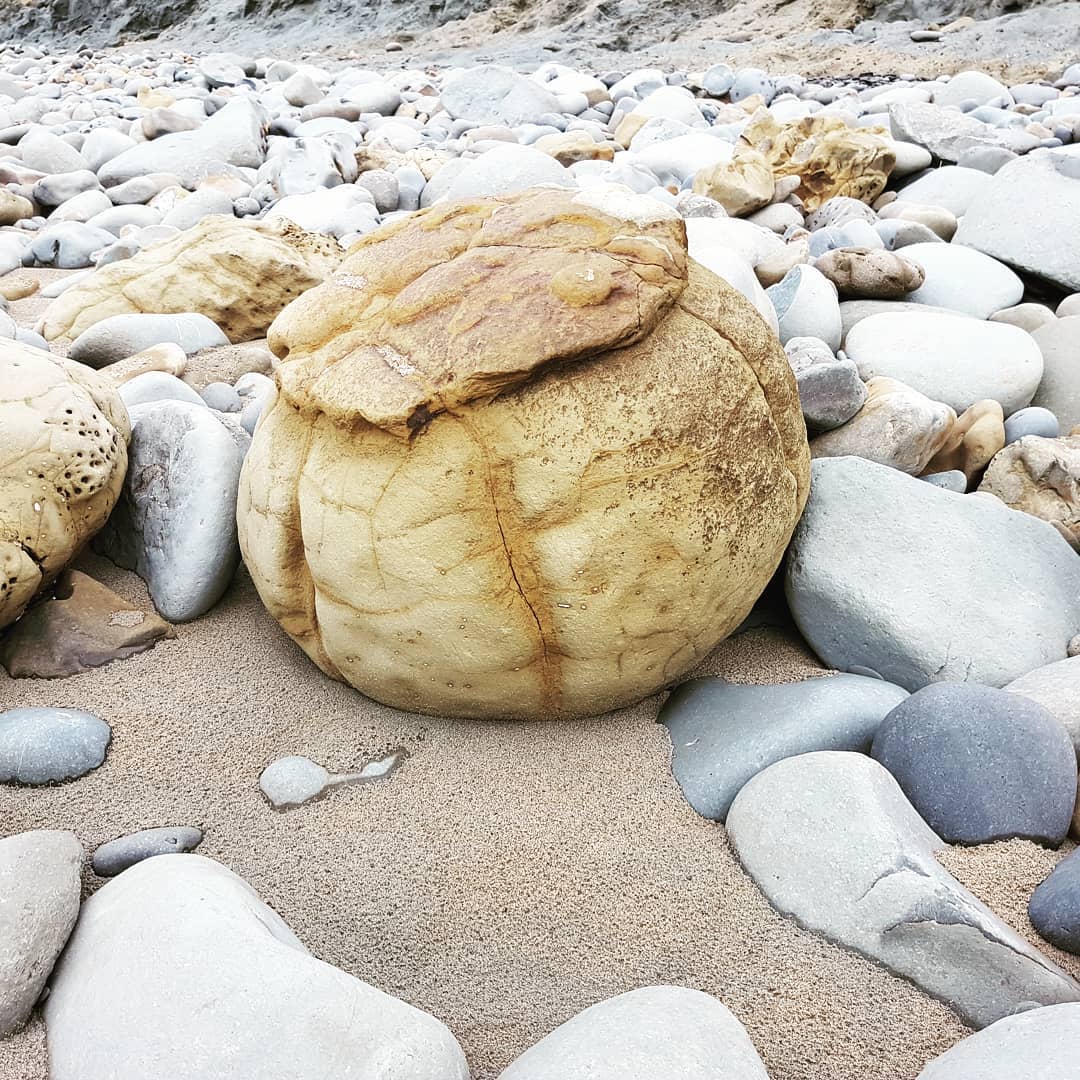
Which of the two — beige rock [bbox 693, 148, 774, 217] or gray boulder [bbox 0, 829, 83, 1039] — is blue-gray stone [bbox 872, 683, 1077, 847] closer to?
gray boulder [bbox 0, 829, 83, 1039]

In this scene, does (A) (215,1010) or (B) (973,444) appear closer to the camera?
(A) (215,1010)

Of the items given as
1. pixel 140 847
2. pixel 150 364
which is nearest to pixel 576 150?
pixel 150 364

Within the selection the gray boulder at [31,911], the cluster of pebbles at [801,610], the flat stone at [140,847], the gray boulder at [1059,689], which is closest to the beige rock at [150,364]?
the cluster of pebbles at [801,610]

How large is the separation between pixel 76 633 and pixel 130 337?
5.17 feet

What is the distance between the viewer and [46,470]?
2043 millimetres

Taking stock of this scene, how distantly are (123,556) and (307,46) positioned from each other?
559 inches

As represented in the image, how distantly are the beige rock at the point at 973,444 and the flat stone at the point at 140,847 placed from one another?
6.69ft

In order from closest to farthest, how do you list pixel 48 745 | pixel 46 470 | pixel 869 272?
1. pixel 48 745
2. pixel 46 470
3. pixel 869 272

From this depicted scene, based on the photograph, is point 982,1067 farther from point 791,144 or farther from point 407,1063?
point 791,144

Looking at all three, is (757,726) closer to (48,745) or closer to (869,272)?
(48,745)

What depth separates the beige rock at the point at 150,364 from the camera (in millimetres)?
3059

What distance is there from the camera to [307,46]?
47.1 feet

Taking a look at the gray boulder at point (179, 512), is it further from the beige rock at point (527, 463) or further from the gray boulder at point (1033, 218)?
the gray boulder at point (1033, 218)

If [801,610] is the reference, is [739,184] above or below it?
above
